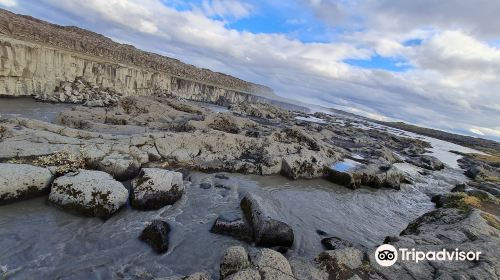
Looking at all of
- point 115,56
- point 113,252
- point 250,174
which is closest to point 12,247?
point 113,252

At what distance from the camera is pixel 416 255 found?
8789 mm

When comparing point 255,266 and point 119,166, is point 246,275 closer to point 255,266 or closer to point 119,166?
point 255,266

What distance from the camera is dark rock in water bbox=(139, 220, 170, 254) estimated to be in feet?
32.9

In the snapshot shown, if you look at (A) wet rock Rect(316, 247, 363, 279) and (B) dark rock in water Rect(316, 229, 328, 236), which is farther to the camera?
(B) dark rock in water Rect(316, 229, 328, 236)

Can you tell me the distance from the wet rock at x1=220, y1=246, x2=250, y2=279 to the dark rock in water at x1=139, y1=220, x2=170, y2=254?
301cm

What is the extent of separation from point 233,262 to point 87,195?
21.9ft

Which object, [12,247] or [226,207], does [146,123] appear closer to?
[226,207]

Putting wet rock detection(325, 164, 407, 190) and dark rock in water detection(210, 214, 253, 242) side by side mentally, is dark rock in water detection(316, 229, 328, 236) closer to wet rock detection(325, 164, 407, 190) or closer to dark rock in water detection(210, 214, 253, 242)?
dark rock in water detection(210, 214, 253, 242)

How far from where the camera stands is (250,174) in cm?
1927

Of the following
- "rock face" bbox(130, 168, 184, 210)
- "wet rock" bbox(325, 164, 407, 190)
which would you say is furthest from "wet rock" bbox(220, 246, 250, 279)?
"wet rock" bbox(325, 164, 407, 190)

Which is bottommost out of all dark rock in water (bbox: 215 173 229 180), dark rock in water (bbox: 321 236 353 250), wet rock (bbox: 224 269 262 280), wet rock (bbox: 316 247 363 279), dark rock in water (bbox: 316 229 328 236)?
dark rock in water (bbox: 316 229 328 236)

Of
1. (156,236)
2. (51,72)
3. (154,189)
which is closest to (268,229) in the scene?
(156,236)

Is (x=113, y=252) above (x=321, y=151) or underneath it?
underneath

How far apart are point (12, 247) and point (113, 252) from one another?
277cm
